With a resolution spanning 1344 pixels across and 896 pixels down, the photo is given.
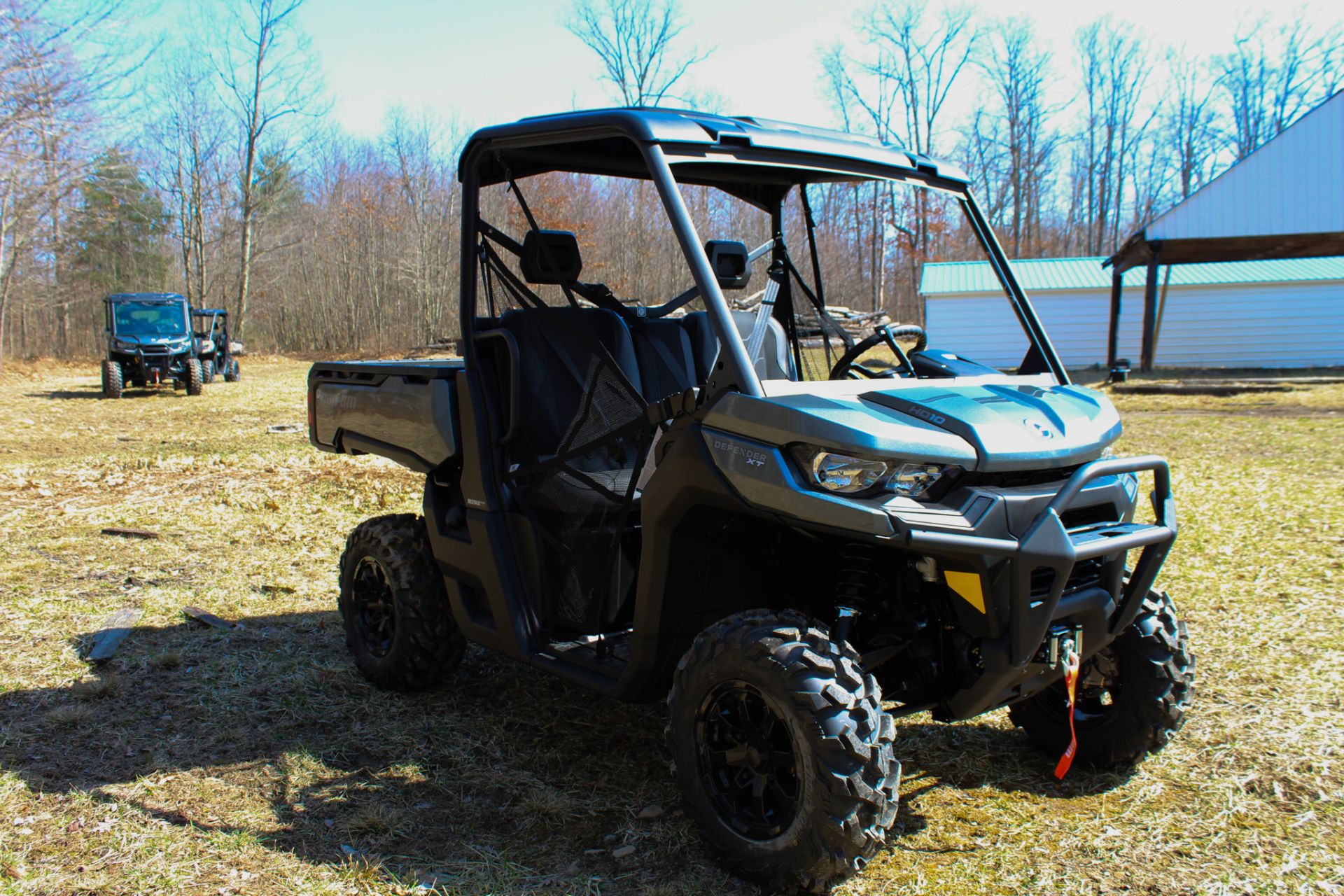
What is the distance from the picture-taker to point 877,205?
13.4 feet

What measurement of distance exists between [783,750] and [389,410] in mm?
2382

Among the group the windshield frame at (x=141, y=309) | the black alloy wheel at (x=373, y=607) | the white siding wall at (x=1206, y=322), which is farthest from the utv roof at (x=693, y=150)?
the white siding wall at (x=1206, y=322)

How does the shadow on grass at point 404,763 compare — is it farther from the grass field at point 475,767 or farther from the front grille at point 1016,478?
the front grille at point 1016,478

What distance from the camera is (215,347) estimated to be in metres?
23.4

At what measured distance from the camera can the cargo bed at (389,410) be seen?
3.97m

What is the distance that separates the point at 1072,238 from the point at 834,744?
153 feet

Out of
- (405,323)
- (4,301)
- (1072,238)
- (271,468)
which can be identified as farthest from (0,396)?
(1072,238)

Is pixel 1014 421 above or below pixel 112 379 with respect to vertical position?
above

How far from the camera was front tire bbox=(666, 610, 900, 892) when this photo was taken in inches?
101

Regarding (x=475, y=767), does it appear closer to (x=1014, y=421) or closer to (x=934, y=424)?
(x=934, y=424)

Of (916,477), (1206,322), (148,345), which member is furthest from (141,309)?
(1206,322)

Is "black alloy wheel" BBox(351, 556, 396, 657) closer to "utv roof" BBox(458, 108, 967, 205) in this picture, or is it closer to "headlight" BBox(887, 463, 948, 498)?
"utv roof" BBox(458, 108, 967, 205)

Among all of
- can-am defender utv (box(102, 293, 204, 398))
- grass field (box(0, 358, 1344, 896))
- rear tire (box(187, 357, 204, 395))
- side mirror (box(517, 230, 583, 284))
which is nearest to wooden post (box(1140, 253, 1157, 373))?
grass field (box(0, 358, 1344, 896))

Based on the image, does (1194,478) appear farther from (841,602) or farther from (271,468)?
(271,468)
